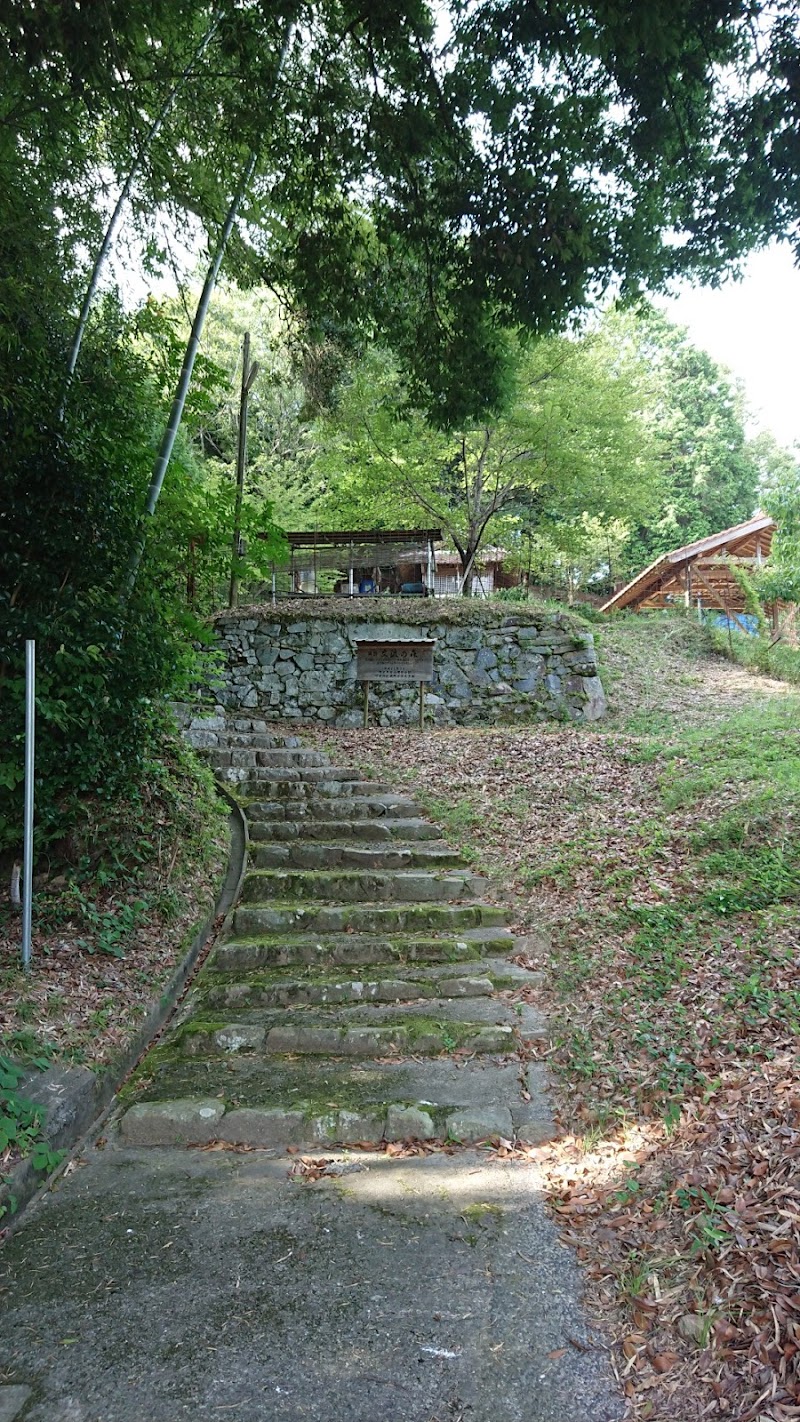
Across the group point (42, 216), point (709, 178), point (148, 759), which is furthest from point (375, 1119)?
point (42, 216)

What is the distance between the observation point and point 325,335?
6723 mm

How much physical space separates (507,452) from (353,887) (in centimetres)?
1117

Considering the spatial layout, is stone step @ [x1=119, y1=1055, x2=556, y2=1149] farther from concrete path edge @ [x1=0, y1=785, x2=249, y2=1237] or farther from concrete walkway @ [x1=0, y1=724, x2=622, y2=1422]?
concrete path edge @ [x1=0, y1=785, x2=249, y2=1237]

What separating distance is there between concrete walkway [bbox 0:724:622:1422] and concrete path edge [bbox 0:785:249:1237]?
82 millimetres

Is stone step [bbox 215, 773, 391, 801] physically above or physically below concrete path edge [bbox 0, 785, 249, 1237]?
above

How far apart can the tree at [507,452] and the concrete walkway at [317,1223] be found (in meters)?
9.58

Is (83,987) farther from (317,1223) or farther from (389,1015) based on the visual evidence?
(317,1223)

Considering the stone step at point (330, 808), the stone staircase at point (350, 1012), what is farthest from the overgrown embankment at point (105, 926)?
the stone step at point (330, 808)

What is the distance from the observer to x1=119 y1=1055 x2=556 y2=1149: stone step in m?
3.12

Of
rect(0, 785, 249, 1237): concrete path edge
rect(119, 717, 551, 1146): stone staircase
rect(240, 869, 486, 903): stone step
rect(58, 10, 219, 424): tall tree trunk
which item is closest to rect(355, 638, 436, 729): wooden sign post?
rect(119, 717, 551, 1146): stone staircase

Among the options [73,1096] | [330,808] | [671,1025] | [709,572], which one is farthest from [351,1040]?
[709,572]

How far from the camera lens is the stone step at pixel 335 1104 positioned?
3.12 m

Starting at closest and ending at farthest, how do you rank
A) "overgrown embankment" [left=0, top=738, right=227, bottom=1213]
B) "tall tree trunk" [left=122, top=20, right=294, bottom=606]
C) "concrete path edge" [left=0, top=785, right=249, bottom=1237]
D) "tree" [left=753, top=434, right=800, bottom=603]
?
"concrete path edge" [left=0, top=785, right=249, bottom=1237] → "overgrown embankment" [left=0, top=738, right=227, bottom=1213] → "tall tree trunk" [left=122, top=20, right=294, bottom=606] → "tree" [left=753, top=434, right=800, bottom=603]

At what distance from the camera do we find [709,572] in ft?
61.3
